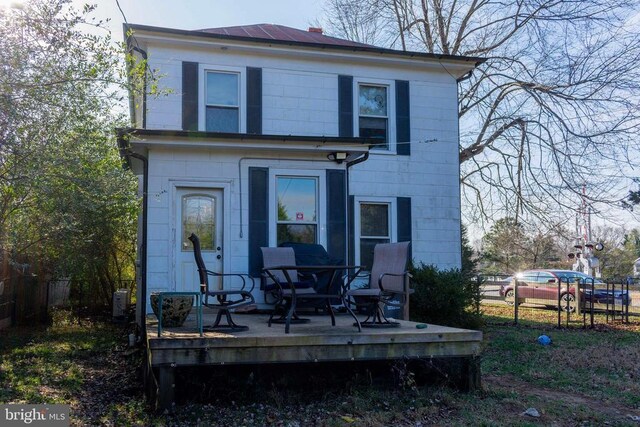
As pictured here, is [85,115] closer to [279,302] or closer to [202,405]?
[279,302]

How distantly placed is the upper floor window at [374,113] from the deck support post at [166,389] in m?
7.49

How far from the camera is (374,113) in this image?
11.7m

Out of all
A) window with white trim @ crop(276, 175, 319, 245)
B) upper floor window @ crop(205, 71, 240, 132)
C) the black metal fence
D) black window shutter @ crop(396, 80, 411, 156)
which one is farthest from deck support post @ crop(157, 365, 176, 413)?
black window shutter @ crop(396, 80, 411, 156)

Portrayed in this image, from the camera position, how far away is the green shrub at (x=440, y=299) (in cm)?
967

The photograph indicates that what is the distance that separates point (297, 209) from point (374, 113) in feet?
11.8

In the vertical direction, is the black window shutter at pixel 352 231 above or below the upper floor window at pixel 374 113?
below

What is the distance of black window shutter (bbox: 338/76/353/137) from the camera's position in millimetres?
11383

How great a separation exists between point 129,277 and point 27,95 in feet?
41.2

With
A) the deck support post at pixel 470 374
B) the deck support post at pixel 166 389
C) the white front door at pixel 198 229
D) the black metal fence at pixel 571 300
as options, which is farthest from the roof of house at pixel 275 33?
the deck support post at pixel 166 389

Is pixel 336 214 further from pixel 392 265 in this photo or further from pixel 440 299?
pixel 392 265

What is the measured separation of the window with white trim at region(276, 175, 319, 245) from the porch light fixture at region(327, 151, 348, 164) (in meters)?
0.42

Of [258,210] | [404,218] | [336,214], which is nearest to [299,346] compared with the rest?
[258,210]

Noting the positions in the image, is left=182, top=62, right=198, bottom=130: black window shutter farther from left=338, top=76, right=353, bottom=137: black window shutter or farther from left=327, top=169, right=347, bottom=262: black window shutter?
left=327, top=169, right=347, bottom=262: black window shutter

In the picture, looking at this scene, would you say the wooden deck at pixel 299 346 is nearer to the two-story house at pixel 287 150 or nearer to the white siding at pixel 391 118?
the two-story house at pixel 287 150
